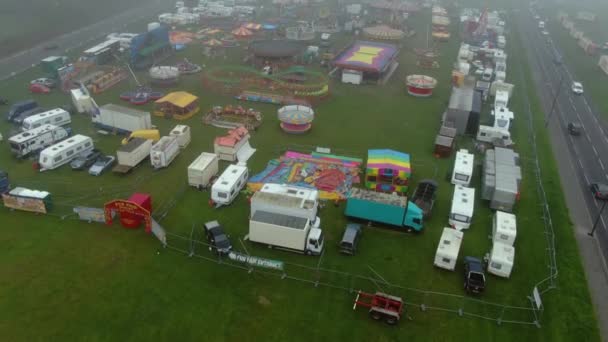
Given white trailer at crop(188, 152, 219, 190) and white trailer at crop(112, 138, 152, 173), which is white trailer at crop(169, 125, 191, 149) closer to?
white trailer at crop(112, 138, 152, 173)

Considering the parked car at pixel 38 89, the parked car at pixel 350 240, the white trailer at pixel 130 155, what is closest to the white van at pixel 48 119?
the white trailer at pixel 130 155

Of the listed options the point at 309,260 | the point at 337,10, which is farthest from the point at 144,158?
the point at 337,10

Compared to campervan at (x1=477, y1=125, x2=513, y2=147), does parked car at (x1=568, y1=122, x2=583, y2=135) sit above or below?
below

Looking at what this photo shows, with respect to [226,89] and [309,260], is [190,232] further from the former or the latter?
[226,89]

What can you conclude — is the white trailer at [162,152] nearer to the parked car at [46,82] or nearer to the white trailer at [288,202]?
the white trailer at [288,202]

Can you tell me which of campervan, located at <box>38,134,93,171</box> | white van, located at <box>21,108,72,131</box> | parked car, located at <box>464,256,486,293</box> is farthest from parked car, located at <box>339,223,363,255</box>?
white van, located at <box>21,108,72,131</box>
